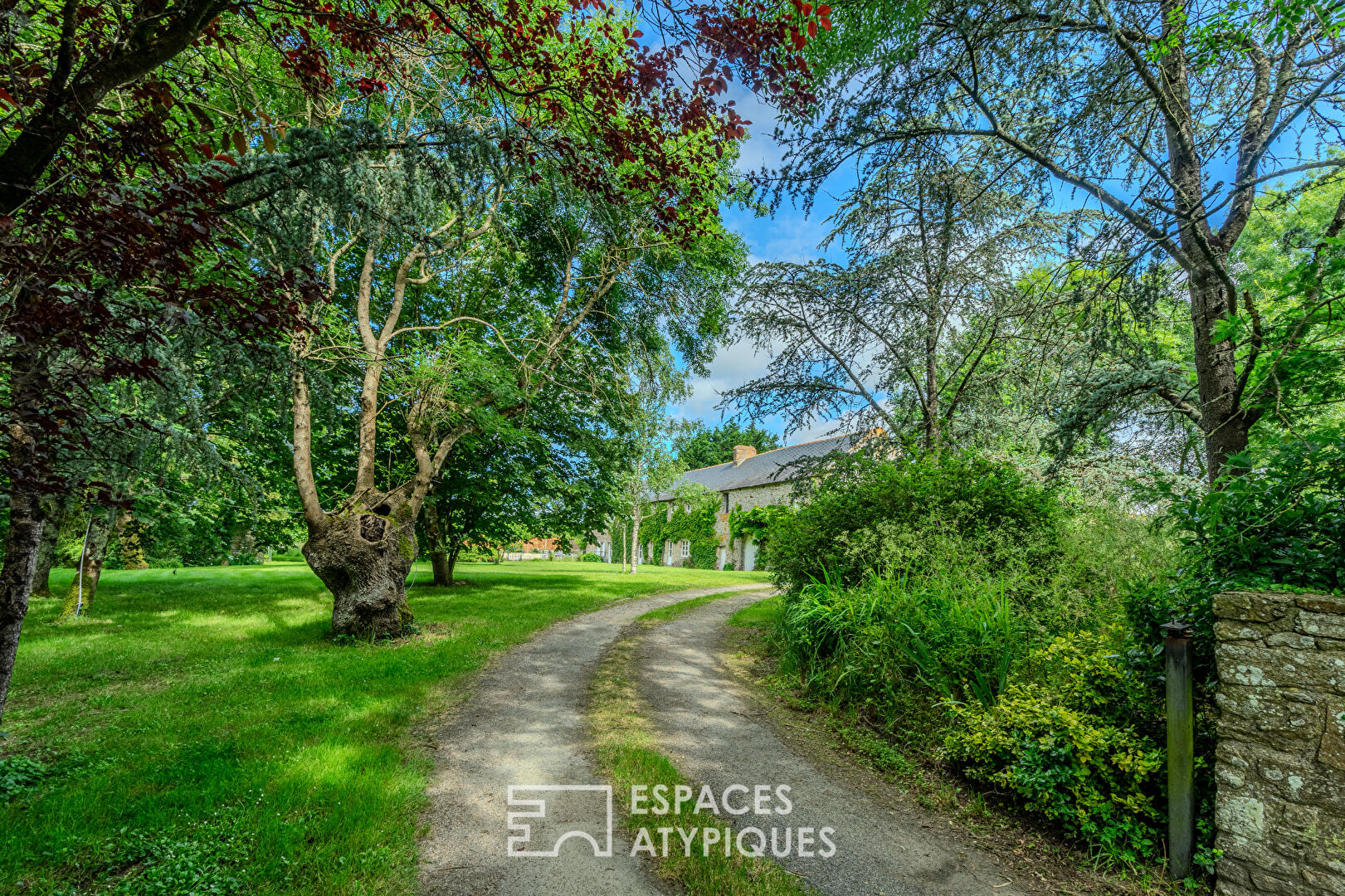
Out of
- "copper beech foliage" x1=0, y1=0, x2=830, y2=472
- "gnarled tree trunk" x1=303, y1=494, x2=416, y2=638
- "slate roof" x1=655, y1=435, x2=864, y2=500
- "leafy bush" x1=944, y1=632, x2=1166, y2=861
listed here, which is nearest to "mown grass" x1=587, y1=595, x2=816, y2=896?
"leafy bush" x1=944, y1=632, x2=1166, y2=861

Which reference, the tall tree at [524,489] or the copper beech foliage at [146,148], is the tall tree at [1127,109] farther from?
the tall tree at [524,489]

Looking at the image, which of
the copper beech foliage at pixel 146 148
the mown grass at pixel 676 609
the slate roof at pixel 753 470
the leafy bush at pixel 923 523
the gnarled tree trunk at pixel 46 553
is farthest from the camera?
the slate roof at pixel 753 470

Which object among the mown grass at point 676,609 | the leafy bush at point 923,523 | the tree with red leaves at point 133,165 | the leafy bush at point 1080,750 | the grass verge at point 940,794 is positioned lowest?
the mown grass at point 676,609

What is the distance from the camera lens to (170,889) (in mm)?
2490

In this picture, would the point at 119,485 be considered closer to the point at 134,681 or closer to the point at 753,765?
the point at 134,681

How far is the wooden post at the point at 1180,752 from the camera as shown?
10.0 ft

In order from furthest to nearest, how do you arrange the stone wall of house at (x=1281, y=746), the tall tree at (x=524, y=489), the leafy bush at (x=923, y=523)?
the tall tree at (x=524, y=489)
the leafy bush at (x=923, y=523)
the stone wall of house at (x=1281, y=746)

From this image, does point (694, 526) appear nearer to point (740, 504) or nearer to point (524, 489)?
point (740, 504)

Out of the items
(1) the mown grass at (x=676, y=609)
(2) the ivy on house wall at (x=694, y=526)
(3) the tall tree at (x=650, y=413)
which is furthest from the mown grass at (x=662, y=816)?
(2) the ivy on house wall at (x=694, y=526)

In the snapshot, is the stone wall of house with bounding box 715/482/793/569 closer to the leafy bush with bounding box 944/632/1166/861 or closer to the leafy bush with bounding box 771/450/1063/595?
the leafy bush with bounding box 771/450/1063/595

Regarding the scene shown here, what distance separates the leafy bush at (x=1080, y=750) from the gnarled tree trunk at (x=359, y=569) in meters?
7.48

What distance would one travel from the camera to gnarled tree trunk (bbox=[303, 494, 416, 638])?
757 cm

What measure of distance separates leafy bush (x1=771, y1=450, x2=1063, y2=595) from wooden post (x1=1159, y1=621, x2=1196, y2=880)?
2.61 m

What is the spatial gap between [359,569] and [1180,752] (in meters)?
9.01
